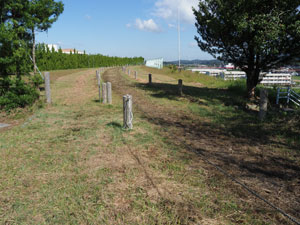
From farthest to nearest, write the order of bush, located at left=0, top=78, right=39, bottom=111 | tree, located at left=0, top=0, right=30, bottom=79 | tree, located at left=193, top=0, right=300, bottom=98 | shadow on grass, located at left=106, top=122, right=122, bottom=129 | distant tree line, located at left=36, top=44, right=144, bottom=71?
distant tree line, located at left=36, top=44, right=144, bottom=71 → tree, located at left=193, top=0, right=300, bottom=98 → bush, located at left=0, top=78, right=39, bottom=111 → tree, located at left=0, top=0, right=30, bottom=79 → shadow on grass, located at left=106, top=122, right=122, bottom=129

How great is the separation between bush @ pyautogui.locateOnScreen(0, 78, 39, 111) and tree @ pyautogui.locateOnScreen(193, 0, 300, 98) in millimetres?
9101

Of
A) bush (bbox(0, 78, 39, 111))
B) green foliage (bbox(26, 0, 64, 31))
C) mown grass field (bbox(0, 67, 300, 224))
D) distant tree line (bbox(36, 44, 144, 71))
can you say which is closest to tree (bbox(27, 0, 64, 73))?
green foliage (bbox(26, 0, 64, 31))

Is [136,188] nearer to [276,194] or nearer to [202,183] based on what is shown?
[202,183]

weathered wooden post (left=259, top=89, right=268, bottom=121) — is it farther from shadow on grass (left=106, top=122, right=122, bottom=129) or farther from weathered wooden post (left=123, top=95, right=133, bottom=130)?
shadow on grass (left=106, top=122, right=122, bottom=129)

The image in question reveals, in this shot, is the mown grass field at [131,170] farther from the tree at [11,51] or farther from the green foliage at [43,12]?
the green foliage at [43,12]

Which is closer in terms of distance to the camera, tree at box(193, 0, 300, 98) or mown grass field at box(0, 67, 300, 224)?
mown grass field at box(0, 67, 300, 224)

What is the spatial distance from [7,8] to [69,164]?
8.78 meters

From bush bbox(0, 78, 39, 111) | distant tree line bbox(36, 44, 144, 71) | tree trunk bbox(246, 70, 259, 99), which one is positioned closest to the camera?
bush bbox(0, 78, 39, 111)

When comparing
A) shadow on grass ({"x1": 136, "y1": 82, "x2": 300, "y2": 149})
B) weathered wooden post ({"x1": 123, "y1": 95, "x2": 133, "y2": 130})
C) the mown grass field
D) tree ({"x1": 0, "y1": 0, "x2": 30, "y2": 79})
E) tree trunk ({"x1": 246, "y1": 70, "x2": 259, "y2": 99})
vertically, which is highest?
tree ({"x1": 0, "y1": 0, "x2": 30, "y2": 79})

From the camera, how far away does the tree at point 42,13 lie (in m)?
10.7

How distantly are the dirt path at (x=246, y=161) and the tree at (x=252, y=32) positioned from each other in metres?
5.11

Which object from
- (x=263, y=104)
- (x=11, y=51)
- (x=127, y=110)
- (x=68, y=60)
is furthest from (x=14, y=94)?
(x=68, y=60)

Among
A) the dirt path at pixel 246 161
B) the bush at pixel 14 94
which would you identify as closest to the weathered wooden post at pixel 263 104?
the dirt path at pixel 246 161

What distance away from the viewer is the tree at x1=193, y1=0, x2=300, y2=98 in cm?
941
